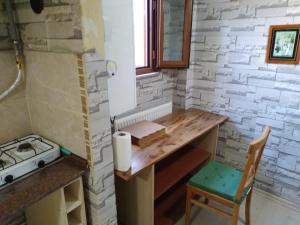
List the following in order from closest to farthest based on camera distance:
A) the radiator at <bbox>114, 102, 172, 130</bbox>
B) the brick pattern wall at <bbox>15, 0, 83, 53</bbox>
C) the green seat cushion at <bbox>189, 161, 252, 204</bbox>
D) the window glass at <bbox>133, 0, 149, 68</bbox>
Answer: the brick pattern wall at <bbox>15, 0, 83, 53</bbox> < the green seat cushion at <bbox>189, 161, 252, 204</bbox> < the radiator at <bbox>114, 102, 172, 130</bbox> < the window glass at <bbox>133, 0, 149, 68</bbox>

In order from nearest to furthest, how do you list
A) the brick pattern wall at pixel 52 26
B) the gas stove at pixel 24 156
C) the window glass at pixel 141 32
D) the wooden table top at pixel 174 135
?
the brick pattern wall at pixel 52 26 < the gas stove at pixel 24 156 < the wooden table top at pixel 174 135 < the window glass at pixel 141 32

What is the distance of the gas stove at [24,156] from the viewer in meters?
1.10

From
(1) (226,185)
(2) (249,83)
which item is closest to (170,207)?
(1) (226,185)

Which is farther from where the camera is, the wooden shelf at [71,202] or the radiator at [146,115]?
the radiator at [146,115]

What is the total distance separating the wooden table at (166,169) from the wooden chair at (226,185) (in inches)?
7.6

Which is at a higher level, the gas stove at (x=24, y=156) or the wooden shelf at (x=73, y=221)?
the gas stove at (x=24, y=156)

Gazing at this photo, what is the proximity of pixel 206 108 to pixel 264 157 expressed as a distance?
73 cm

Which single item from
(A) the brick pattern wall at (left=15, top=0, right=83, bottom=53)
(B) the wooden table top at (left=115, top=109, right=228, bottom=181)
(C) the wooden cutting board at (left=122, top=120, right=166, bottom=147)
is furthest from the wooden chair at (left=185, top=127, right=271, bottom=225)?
(A) the brick pattern wall at (left=15, top=0, right=83, bottom=53)

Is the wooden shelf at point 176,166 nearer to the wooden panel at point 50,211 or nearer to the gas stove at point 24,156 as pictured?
the wooden panel at point 50,211

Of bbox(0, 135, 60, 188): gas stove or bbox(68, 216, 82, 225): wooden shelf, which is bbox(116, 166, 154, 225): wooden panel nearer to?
bbox(68, 216, 82, 225): wooden shelf

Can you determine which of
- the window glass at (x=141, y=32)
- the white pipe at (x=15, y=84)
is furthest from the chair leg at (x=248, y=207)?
the white pipe at (x=15, y=84)

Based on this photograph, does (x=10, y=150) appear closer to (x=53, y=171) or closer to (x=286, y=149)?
(x=53, y=171)

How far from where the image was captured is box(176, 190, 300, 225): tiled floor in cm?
191

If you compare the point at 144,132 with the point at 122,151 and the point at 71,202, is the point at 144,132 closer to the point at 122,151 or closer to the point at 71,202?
the point at 122,151
